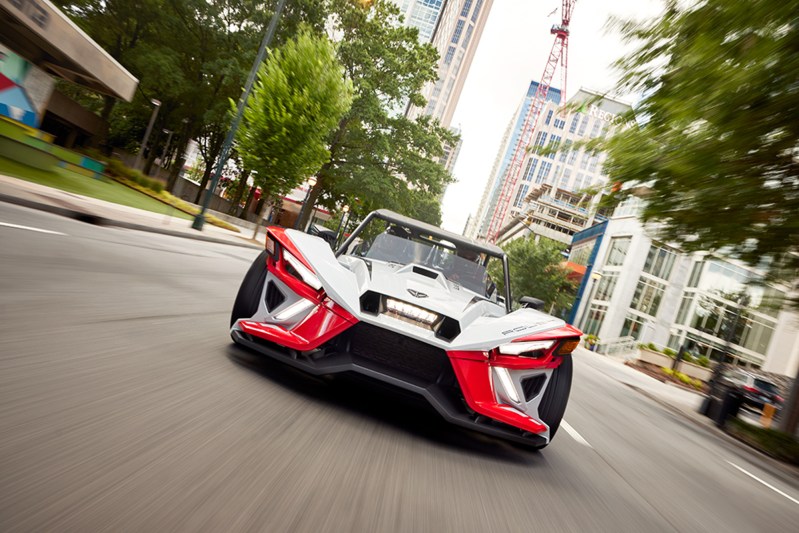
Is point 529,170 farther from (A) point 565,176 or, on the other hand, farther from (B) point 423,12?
(B) point 423,12

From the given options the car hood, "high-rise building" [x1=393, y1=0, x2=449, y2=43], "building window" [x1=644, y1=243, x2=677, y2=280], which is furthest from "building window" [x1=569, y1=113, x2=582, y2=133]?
the car hood

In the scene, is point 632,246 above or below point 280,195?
above

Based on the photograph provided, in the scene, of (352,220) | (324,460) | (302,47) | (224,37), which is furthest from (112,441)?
(352,220)

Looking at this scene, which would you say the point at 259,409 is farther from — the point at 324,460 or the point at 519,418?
the point at 519,418

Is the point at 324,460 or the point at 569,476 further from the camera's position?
the point at 569,476

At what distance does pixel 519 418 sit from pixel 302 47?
2075cm

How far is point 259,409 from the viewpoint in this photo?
289 cm

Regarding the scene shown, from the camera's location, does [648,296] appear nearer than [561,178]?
Yes

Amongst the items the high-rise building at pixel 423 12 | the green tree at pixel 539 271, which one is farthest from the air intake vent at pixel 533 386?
the high-rise building at pixel 423 12

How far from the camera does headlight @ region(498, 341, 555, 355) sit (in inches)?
125

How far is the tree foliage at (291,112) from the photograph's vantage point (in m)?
20.7

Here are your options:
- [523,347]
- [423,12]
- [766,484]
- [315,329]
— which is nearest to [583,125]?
[423,12]

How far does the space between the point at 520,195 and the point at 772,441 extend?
157878 mm

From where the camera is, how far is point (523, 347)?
10.7ft
